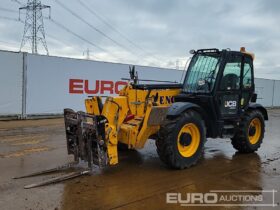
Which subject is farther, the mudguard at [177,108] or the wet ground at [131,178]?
the mudguard at [177,108]

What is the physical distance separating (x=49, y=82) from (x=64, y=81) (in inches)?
27.4

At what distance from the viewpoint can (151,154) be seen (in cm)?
809

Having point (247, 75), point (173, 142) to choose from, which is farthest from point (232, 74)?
point (173, 142)

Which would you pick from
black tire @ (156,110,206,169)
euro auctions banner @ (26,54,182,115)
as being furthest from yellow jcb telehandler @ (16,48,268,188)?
euro auctions banner @ (26,54,182,115)

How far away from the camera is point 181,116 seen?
21.8 feet

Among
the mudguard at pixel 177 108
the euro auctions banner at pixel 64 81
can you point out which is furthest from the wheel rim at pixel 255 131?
the euro auctions banner at pixel 64 81

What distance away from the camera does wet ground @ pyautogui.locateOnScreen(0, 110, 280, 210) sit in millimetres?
4984

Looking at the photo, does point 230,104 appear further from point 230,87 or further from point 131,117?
point 131,117

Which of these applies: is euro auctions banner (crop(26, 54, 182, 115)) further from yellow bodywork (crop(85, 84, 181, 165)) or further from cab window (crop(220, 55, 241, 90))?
cab window (crop(220, 55, 241, 90))

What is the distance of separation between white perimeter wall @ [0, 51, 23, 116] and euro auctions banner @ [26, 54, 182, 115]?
1.20 feet

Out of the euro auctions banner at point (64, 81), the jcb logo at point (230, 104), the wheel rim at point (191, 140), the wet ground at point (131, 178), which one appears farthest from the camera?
the euro auctions banner at point (64, 81)

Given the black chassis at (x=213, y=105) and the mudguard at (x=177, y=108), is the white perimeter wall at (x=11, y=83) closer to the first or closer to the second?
the black chassis at (x=213, y=105)

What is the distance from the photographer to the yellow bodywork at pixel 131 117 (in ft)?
21.2

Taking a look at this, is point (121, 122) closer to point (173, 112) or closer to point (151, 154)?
point (173, 112)
